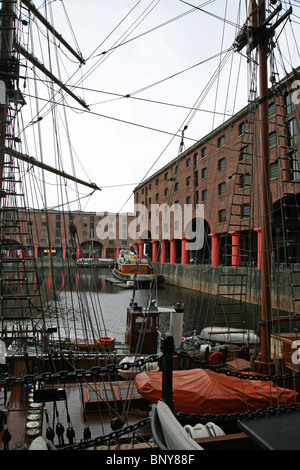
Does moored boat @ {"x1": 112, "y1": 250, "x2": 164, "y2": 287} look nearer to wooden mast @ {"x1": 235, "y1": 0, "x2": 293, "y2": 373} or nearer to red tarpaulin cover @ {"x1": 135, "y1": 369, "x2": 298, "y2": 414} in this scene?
wooden mast @ {"x1": 235, "y1": 0, "x2": 293, "y2": 373}

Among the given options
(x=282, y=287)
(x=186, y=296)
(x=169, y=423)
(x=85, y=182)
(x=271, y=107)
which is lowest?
(x=186, y=296)

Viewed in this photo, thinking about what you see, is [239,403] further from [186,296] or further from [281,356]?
[186,296]

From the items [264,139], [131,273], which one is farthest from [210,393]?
[131,273]

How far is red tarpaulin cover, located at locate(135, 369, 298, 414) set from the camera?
5129 mm

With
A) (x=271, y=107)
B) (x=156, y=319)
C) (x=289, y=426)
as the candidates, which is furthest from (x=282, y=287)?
(x=289, y=426)

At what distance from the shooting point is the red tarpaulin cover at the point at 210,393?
16.8ft

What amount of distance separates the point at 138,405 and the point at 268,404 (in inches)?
98.7

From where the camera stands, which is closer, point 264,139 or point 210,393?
point 210,393

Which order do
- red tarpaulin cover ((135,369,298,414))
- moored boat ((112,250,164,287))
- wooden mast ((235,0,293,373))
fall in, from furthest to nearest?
moored boat ((112,250,164,287))
wooden mast ((235,0,293,373))
red tarpaulin cover ((135,369,298,414))

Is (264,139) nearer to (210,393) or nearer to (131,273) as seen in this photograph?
(210,393)

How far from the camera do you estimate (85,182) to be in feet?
51.6

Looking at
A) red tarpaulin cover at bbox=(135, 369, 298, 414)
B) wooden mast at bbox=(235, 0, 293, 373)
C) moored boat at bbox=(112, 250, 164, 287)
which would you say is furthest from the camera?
moored boat at bbox=(112, 250, 164, 287)

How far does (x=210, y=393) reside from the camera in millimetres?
5238

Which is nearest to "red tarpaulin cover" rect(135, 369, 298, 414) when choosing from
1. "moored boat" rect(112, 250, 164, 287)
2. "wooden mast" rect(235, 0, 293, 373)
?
"wooden mast" rect(235, 0, 293, 373)
